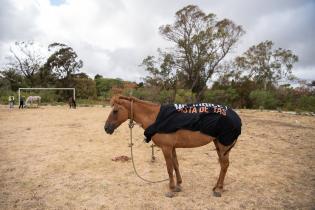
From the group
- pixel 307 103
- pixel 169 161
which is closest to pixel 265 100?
pixel 307 103

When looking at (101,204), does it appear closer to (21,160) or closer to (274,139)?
(21,160)

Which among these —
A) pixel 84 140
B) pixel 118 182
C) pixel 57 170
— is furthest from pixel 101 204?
pixel 84 140

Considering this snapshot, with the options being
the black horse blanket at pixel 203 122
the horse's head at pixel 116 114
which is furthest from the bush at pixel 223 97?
the horse's head at pixel 116 114

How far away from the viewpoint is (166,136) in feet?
16.4

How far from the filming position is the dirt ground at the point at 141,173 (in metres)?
4.98

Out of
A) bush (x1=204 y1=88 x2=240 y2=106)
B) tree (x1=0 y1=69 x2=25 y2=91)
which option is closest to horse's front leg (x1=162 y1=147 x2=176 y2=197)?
bush (x1=204 y1=88 x2=240 y2=106)

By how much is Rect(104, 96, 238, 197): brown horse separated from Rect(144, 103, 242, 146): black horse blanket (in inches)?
4.2

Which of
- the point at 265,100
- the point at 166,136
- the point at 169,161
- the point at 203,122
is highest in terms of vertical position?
the point at 265,100

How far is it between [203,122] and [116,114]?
5.01 ft

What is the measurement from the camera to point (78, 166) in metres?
7.00

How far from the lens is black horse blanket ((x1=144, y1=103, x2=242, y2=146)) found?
4.94 metres

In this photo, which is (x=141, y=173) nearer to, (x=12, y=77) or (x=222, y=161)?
(x=222, y=161)

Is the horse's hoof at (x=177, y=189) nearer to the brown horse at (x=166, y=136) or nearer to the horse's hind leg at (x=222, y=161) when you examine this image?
the brown horse at (x=166, y=136)

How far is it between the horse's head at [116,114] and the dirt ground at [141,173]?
Result: 3.95ft
